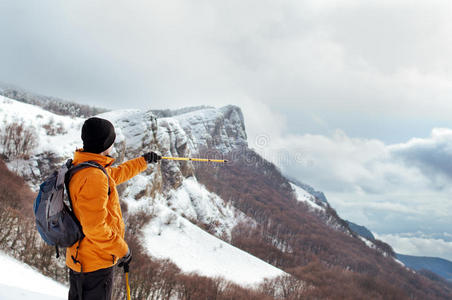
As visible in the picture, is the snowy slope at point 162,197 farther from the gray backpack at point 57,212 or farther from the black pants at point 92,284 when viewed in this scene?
the gray backpack at point 57,212

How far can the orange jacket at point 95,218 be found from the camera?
9.21 feet

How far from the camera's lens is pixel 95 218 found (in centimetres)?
281

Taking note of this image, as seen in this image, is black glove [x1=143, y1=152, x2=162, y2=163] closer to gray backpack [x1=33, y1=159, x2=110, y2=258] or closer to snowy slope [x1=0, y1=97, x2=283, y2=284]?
gray backpack [x1=33, y1=159, x2=110, y2=258]

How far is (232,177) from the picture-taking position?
175 meters

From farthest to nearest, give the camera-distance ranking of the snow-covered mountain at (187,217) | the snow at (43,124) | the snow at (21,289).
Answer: the snow-covered mountain at (187,217), the snow at (43,124), the snow at (21,289)

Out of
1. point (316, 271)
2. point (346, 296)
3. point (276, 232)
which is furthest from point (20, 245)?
point (276, 232)


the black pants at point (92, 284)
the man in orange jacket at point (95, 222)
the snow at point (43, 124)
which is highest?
the snow at point (43, 124)

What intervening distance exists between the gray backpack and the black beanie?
0.30 metres

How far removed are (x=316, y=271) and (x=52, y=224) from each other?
10536 cm

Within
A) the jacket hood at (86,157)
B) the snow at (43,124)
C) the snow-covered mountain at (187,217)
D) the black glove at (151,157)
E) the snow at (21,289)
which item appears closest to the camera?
the jacket hood at (86,157)

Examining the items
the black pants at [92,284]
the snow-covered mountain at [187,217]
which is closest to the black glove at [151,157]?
the black pants at [92,284]

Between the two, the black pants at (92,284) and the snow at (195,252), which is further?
the snow at (195,252)

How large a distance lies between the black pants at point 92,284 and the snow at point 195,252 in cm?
3462

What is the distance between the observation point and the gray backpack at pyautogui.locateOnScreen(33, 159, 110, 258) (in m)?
2.83
